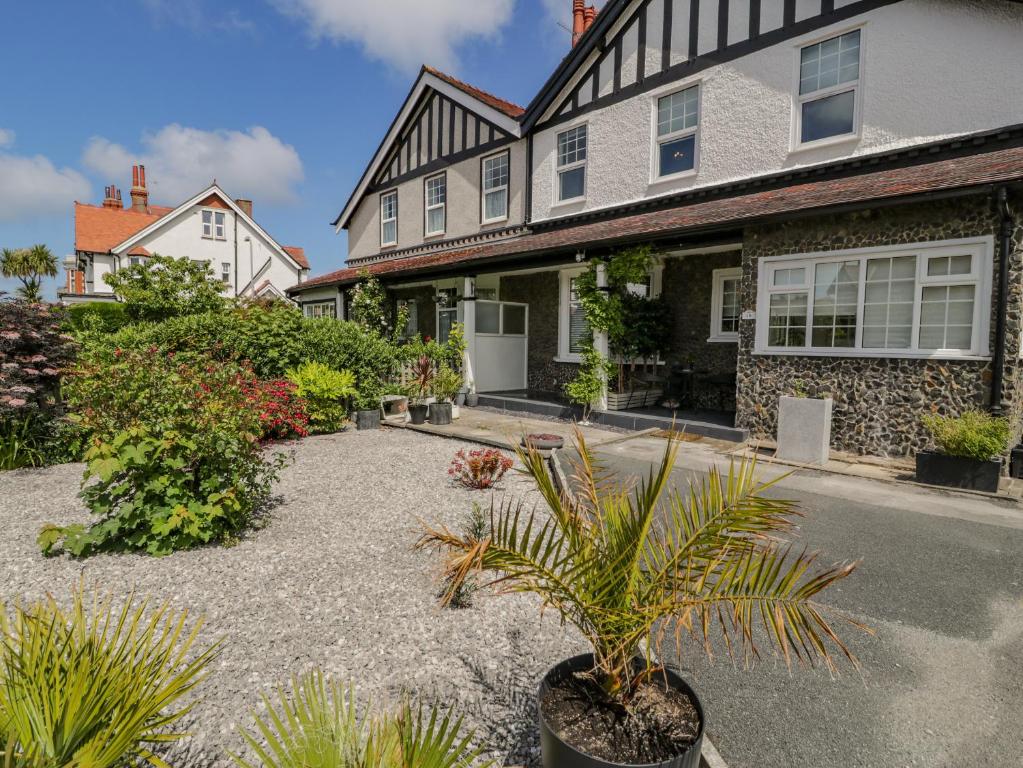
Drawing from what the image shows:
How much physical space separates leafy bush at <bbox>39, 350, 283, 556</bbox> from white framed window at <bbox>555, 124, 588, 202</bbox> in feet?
34.4

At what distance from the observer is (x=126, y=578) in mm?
3844

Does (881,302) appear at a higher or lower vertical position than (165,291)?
lower

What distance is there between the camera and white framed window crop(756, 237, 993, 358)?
22.7 ft

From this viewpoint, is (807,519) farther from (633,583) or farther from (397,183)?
(397,183)

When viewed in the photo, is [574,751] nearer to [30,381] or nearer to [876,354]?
[876,354]

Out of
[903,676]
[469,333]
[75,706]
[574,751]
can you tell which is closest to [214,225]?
[469,333]

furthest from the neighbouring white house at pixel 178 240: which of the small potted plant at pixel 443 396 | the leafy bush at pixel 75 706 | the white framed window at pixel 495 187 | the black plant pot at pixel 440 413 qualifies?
the leafy bush at pixel 75 706

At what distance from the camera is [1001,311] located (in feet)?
21.4

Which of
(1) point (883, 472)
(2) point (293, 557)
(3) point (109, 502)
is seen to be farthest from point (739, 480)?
(1) point (883, 472)

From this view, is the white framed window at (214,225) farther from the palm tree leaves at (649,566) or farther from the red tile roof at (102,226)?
the palm tree leaves at (649,566)

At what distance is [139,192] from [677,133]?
40.4 meters

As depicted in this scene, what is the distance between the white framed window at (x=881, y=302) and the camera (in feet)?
22.7

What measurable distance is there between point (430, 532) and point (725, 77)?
11.4 meters

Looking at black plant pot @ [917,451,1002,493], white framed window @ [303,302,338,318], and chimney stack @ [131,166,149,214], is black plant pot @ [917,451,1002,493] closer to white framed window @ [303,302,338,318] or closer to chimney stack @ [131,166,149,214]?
white framed window @ [303,302,338,318]
